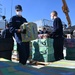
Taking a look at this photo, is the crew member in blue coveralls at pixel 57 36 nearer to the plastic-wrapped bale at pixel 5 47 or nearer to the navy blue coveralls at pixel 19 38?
the navy blue coveralls at pixel 19 38

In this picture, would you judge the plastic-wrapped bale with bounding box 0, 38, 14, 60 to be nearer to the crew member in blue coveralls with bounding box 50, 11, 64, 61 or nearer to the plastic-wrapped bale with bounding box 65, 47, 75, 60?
the crew member in blue coveralls with bounding box 50, 11, 64, 61

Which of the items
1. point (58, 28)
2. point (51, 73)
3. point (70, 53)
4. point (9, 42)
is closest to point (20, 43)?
point (9, 42)

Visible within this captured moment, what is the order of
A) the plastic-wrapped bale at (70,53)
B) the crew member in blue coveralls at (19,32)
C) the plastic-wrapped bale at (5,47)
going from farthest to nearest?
the plastic-wrapped bale at (70,53), the crew member in blue coveralls at (19,32), the plastic-wrapped bale at (5,47)

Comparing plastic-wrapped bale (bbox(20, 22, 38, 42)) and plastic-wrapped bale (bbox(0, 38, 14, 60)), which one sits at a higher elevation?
plastic-wrapped bale (bbox(20, 22, 38, 42))

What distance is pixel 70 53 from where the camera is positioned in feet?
21.9

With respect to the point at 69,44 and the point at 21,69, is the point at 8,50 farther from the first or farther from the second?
the point at 69,44

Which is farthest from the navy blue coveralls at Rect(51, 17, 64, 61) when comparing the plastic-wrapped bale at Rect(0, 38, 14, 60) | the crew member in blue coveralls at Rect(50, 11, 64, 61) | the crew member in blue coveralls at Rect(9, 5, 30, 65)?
the plastic-wrapped bale at Rect(0, 38, 14, 60)

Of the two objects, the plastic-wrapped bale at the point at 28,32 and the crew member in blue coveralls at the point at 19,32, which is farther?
the crew member in blue coveralls at the point at 19,32

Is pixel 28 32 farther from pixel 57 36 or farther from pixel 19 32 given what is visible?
pixel 57 36

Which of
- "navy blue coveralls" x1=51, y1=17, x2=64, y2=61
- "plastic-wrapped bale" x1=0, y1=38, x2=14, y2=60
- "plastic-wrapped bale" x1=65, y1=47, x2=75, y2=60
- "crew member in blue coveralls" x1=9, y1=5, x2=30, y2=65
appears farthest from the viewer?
"plastic-wrapped bale" x1=65, y1=47, x2=75, y2=60

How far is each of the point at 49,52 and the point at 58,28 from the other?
919 mm

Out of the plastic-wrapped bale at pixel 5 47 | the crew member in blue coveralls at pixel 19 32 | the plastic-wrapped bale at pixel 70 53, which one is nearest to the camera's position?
the plastic-wrapped bale at pixel 5 47

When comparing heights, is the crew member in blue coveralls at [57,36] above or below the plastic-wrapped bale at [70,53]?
above

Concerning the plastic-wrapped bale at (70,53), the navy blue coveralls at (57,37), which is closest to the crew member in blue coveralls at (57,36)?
the navy blue coveralls at (57,37)
